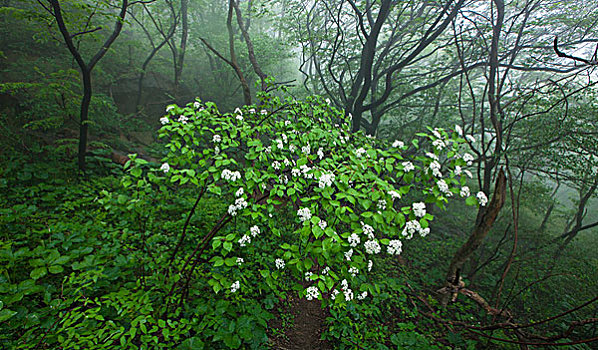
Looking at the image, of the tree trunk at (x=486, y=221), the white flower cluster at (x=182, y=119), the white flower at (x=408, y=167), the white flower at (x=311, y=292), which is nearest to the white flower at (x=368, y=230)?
the white flower at (x=408, y=167)

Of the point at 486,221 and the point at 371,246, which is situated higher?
the point at 486,221

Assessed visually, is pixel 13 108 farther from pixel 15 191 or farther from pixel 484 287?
pixel 484 287

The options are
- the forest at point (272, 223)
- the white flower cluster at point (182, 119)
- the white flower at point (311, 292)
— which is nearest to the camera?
the forest at point (272, 223)

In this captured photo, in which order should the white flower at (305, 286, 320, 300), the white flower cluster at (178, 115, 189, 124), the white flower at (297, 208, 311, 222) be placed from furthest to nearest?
the white flower cluster at (178, 115, 189, 124), the white flower at (305, 286, 320, 300), the white flower at (297, 208, 311, 222)

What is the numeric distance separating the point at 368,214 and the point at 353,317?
2.85 meters

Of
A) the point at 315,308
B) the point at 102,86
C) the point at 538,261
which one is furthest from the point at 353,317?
the point at 102,86

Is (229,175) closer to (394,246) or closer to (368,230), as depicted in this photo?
(368,230)

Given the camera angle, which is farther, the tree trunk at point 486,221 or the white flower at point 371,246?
the tree trunk at point 486,221

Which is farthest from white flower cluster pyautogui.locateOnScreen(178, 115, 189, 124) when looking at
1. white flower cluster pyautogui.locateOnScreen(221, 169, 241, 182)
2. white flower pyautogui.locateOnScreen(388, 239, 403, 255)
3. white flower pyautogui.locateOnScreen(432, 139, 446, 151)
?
white flower pyautogui.locateOnScreen(432, 139, 446, 151)

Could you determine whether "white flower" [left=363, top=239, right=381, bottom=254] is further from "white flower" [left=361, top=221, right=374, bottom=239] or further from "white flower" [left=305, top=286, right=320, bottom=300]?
"white flower" [left=305, top=286, right=320, bottom=300]

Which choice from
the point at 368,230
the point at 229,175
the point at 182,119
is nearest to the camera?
the point at 368,230

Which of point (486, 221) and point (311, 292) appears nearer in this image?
point (311, 292)

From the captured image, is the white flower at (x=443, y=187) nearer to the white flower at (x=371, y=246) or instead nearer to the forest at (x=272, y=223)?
the forest at (x=272, y=223)

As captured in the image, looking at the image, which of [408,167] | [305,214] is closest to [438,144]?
[408,167]
